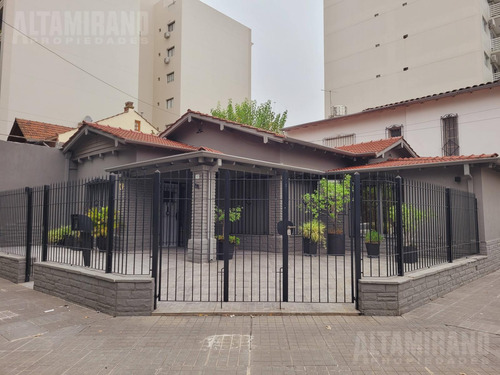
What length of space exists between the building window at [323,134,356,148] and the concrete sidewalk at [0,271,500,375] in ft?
52.3

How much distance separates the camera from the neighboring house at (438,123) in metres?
16.1

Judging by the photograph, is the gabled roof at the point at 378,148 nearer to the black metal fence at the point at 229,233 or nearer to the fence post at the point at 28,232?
the black metal fence at the point at 229,233

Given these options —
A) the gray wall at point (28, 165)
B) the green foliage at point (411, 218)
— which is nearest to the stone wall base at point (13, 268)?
the gray wall at point (28, 165)

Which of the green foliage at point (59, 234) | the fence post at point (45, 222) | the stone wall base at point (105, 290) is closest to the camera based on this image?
the stone wall base at point (105, 290)

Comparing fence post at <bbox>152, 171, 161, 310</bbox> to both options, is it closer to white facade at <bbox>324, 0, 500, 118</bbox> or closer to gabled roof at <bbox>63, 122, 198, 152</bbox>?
gabled roof at <bbox>63, 122, 198, 152</bbox>

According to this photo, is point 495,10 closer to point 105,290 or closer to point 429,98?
point 429,98

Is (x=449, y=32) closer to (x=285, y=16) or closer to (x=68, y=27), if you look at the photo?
(x=285, y=16)

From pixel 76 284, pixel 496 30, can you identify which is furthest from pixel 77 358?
pixel 496 30

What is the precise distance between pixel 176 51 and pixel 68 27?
11235mm

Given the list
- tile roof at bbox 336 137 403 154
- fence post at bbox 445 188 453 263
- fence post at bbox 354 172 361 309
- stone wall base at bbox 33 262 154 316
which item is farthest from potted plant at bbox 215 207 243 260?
tile roof at bbox 336 137 403 154

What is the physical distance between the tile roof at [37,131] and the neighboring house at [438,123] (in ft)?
49.1

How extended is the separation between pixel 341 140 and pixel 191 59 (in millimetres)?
19714

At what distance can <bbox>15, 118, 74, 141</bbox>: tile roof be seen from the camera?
16156 mm

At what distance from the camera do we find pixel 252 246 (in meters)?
9.33
